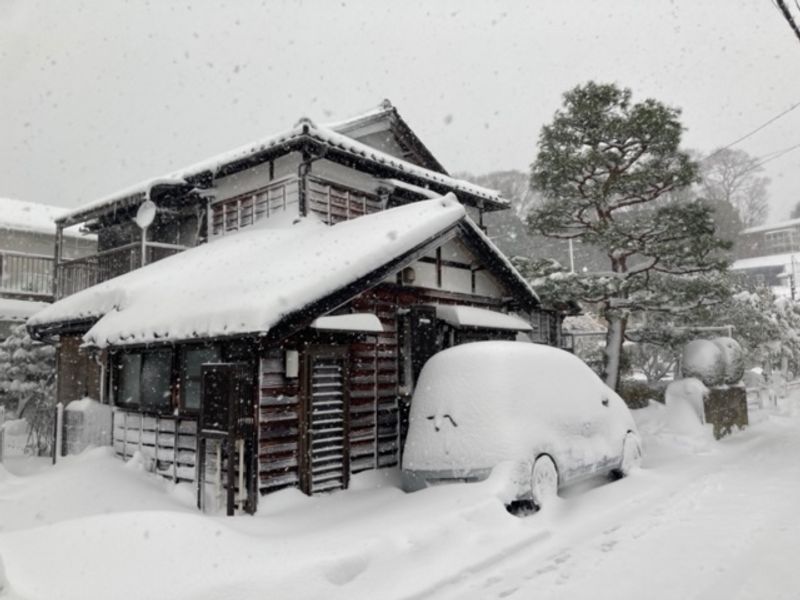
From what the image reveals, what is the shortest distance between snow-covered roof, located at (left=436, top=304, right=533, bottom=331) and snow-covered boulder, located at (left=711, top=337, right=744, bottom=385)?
6091 mm

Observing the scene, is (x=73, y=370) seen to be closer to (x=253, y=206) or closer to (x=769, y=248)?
(x=253, y=206)

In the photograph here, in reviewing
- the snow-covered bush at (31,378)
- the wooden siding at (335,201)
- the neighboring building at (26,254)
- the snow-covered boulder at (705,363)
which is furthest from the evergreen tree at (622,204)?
the neighboring building at (26,254)

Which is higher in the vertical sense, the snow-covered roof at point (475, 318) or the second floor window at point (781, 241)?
the second floor window at point (781, 241)

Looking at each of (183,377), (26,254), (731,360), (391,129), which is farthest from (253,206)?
(731,360)

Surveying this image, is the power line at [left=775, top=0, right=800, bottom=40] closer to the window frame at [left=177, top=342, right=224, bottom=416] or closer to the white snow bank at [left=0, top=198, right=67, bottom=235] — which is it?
the window frame at [left=177, top=342, right=224, bottom=416]

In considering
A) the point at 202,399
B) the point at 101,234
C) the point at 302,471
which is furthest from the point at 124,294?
the point at 101,234

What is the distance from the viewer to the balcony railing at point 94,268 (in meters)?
15.1

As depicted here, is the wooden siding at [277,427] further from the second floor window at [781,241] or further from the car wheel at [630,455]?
the second floor window at [781,241]

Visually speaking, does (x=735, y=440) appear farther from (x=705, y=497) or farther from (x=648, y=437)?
(x=705, y=497)

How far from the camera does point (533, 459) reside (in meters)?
7.17

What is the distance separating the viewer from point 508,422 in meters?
7.27


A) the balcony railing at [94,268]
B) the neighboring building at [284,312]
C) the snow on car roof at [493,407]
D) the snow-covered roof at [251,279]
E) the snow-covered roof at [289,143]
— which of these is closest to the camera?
the snow on car roof at [493,407]

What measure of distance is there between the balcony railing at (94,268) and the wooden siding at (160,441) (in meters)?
5.75

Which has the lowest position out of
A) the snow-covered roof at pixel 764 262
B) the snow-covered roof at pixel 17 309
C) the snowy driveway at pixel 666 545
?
the snowy driveway at pixel 666 545
